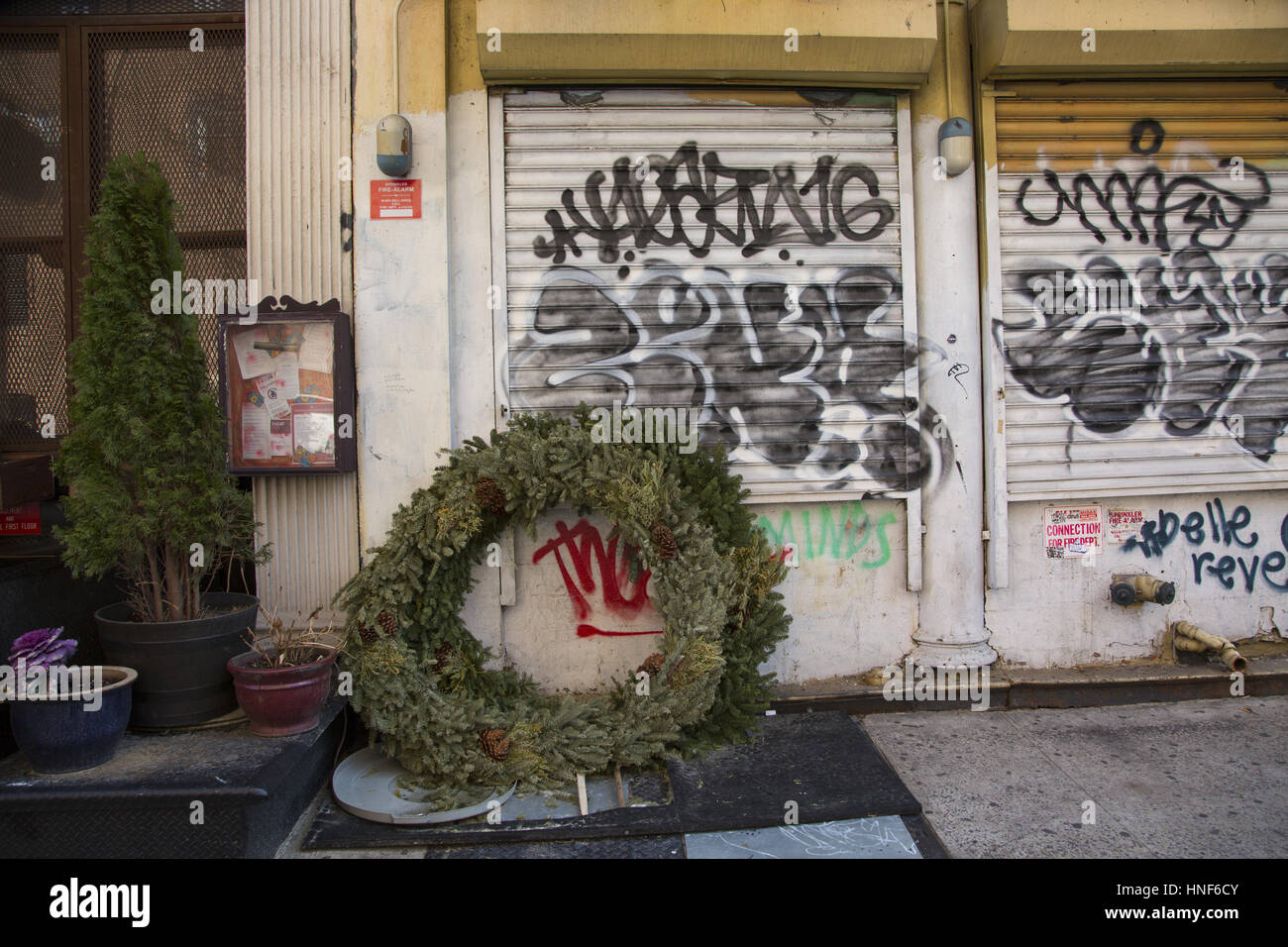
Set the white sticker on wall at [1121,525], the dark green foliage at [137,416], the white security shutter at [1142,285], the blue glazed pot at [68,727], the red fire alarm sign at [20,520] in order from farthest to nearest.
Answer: the white sticker on wall at [1121,525] < the white security shutter at [1142,285] < the red fire alarm sign at [20,520] < the dark green foliage at [137,416] < the blue glazed pot at [68,727]

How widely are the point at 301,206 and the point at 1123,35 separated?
4906 mm

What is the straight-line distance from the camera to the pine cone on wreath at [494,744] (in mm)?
4027

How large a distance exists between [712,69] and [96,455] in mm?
3806

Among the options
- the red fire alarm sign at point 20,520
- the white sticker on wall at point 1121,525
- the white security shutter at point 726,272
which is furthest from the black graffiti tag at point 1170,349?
the red fire alarm sign at point 20,520

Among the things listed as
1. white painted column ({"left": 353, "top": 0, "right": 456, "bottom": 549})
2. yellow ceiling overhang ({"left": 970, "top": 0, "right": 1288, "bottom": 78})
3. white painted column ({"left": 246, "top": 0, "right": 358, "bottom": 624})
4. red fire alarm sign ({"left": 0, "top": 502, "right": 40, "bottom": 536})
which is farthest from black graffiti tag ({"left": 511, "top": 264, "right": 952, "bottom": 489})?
red fire alarm sign ({"left": 0, "top": 502, "right": 40, "bottom": 536})

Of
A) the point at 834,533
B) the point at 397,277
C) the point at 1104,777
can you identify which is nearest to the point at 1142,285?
the point at 834,533

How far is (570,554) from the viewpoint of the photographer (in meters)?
4.96

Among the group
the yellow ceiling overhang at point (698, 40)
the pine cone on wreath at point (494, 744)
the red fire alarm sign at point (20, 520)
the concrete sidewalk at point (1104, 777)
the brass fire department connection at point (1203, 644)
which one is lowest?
the concrete sidewalk at point (1104, 777)

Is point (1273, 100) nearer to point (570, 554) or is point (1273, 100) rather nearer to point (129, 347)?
point (570, 554)

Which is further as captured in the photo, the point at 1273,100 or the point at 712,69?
the point at 1273,100

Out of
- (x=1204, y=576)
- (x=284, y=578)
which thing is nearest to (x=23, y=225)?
(x=284, y=578)

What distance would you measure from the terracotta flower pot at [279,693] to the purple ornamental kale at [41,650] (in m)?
0.66

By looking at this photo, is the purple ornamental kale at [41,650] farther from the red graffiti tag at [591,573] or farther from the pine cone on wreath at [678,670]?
the pine cone on wreath at [678,670]

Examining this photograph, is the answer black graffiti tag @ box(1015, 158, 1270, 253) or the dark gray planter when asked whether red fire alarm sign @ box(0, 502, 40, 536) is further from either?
black graffiti tag @ box(1015, 158, 1270, 253)
